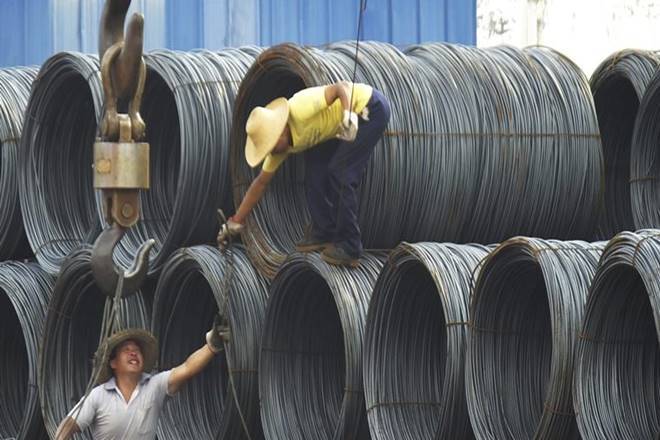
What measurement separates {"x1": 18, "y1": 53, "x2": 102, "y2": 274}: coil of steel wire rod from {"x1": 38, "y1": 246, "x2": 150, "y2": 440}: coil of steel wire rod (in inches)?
11.9

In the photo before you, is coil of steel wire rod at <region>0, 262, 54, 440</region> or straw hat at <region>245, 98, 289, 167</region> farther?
coil of steel wire rod at <region>0, 262, 54, 440</region>

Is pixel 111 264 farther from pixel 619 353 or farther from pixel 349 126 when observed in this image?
pixel 619 353

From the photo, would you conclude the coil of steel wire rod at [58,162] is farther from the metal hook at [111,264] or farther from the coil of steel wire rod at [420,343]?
the metal hook at [111,264]

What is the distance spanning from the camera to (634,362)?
9352mm

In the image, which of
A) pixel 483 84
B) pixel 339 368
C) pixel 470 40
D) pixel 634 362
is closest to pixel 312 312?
pixel 339 368

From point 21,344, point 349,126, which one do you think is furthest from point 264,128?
point 21,344

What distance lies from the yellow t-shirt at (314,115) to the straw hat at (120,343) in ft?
4.25

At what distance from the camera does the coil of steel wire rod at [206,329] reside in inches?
445

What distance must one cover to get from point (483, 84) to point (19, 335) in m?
4.31

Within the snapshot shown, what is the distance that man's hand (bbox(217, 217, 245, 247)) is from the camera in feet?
33.5

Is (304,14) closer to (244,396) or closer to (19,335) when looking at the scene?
(19,335)

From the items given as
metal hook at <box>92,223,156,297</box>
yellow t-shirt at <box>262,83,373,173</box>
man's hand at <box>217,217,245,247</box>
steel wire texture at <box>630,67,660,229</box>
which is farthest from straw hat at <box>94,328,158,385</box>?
steel wire texture at <box>630,67,660,229</box>

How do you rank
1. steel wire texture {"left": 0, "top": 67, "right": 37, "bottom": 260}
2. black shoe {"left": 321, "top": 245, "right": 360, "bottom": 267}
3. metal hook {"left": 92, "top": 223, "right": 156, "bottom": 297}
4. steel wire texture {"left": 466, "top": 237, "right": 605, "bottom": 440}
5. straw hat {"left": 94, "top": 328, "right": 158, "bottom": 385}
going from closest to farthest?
1. metal hook {"left": 92, "top": 223, "right": 156, "bottom": 297}
2. steel wire texture {"left": 466, "top": 237, "right": 605, "bottom": 440}
3. straw hat {"left": 94, "top": 328, "right": 158, "bottom": 385}
4. black shoe {"left": 321, "top": 245, "right": 360, "bottom": 267}
5. steel wire texture {"left": 0, "top": 67, "right": 37, "bottom": 260}

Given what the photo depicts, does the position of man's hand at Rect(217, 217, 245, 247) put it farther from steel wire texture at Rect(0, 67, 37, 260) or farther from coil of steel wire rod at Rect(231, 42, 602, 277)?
steel wire texture at Rect(0, 67, 37, 260)
